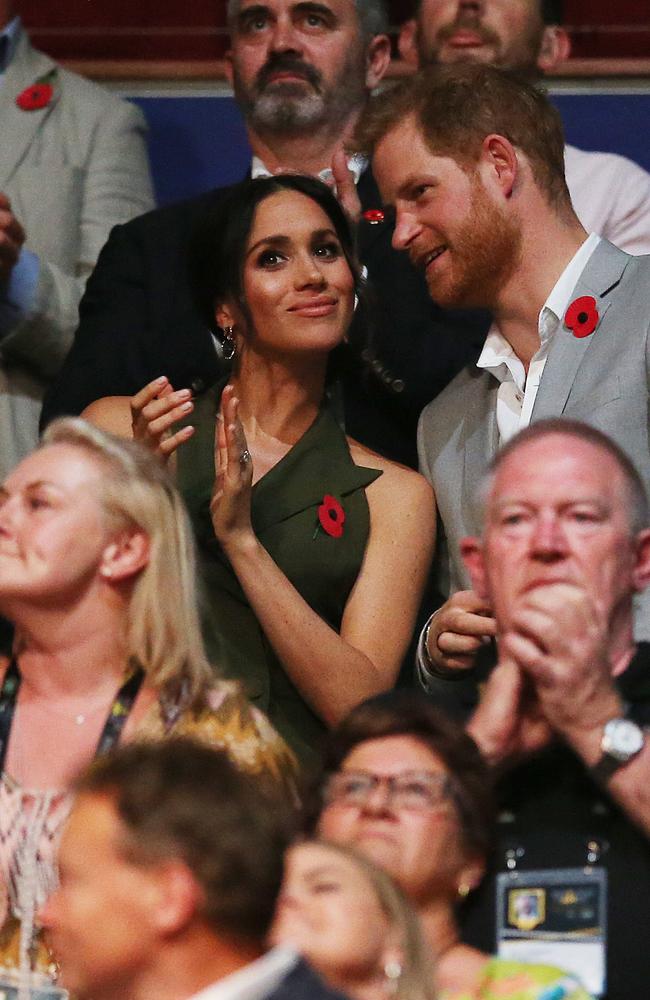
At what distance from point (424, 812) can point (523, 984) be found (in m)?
0.20

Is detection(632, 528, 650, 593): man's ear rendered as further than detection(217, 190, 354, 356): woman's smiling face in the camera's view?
No

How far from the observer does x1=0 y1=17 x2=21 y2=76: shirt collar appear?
343 cm

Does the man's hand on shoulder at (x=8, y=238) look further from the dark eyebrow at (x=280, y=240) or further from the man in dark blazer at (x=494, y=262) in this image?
the man in dark blazer at (x=494, y=262)

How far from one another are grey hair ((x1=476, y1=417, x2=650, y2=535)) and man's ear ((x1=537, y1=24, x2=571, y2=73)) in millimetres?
1439

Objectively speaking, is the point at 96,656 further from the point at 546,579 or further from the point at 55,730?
the point at 546,579

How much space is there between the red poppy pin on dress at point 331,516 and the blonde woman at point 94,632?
0.51 metres

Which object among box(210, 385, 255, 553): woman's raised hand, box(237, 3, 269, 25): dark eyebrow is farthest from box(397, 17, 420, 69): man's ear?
box(210, 385, 255, 553): woman's raised hand

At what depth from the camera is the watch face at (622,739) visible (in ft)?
6.20

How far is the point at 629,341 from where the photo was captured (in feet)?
8.45

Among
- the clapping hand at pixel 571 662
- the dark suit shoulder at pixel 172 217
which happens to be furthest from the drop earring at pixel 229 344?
the clapping hand at pixel 571 662

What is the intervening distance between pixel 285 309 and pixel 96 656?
0.86 meters

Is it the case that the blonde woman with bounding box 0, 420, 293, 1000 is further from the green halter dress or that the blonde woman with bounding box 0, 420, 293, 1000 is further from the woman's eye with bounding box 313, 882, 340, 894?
the woman's eye with bounding box 313, 882, 340, 894

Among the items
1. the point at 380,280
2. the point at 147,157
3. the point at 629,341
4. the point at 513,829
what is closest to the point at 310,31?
the point at 147,157

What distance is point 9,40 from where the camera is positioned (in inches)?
135
